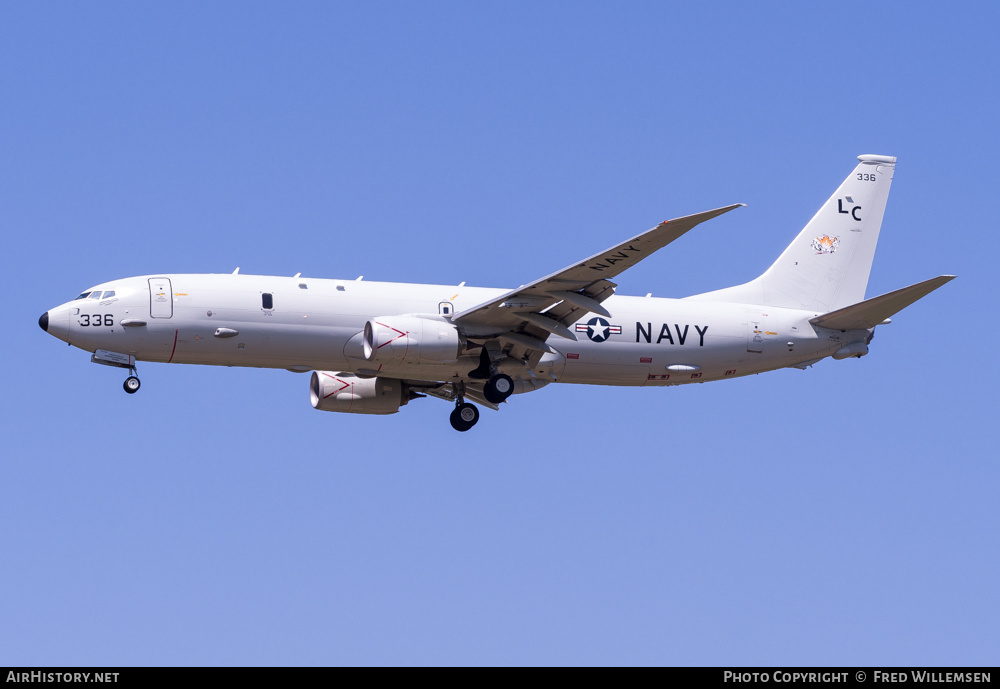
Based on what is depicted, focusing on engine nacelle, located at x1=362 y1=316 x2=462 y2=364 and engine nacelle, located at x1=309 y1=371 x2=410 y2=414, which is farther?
engine nacelle, located at x1=309 y1=371 x2=410 y2=414

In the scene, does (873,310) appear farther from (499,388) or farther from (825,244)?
(499,388)

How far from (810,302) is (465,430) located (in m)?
12.7

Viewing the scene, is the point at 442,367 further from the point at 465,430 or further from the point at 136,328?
the point at 136,328

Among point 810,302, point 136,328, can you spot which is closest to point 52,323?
point 136,328

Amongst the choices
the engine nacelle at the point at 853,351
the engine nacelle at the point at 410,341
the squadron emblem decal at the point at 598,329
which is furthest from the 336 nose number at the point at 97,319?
the engine nacelle at the point at 853,351

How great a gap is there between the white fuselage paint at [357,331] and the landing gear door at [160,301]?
29 millimetres

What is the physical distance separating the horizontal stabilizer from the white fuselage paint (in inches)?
17.8

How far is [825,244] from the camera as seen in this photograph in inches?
1924

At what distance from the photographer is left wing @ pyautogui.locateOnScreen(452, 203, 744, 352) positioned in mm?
37000

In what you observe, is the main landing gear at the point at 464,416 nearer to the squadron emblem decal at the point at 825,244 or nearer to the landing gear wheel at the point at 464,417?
the landing gear wheel at the point at 464,417

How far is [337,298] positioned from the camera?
41.9 m

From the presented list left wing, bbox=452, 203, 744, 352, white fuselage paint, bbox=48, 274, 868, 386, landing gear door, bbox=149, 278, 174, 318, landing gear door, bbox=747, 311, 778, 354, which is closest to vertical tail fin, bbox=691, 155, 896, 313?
white fuselage paint, bbox=48, 274, 868, 386

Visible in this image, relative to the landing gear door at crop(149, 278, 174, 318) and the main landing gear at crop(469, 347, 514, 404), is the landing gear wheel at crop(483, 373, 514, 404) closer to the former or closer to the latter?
the main landing gear at crop(469, 347, 514, 404)

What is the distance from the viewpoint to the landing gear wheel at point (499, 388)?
42.8 m
